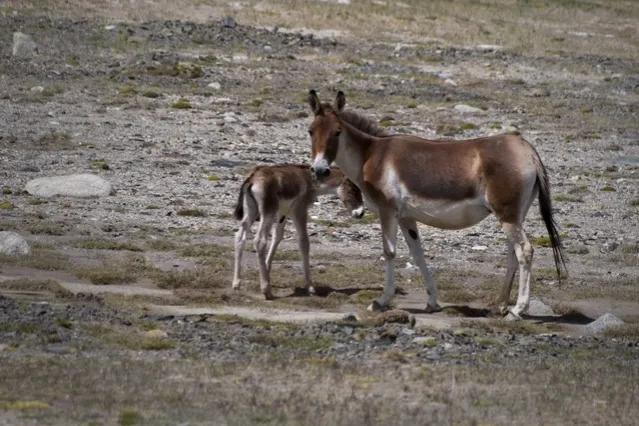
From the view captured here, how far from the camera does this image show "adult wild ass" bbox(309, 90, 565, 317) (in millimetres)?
16406

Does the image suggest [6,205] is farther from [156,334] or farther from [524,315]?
[524,315]

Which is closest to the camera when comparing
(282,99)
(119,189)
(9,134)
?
(119,189)

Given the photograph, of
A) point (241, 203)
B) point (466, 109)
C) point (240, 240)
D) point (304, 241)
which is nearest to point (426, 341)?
point (304, 241)

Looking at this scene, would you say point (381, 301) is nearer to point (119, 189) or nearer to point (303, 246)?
point (303, 246)

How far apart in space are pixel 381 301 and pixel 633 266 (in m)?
5.57

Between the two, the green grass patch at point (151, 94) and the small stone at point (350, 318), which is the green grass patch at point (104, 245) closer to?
the small stone at point (350, 318)

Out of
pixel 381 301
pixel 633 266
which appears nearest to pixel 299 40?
pixel 633 266

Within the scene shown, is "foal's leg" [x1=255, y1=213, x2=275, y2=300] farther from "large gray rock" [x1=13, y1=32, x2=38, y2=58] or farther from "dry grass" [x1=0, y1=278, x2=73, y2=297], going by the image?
"large gray rock" [x1=13, y1=32, x2=38, y2=58]

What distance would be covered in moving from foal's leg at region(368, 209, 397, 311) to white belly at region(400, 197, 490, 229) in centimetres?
19

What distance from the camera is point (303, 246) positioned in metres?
17.7

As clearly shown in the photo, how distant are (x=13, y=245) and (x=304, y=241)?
12.6ft

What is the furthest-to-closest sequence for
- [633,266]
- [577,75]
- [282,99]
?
[577,75] < [282,99] < [633,266]

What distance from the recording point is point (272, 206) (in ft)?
58.0

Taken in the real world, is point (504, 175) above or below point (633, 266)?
above
